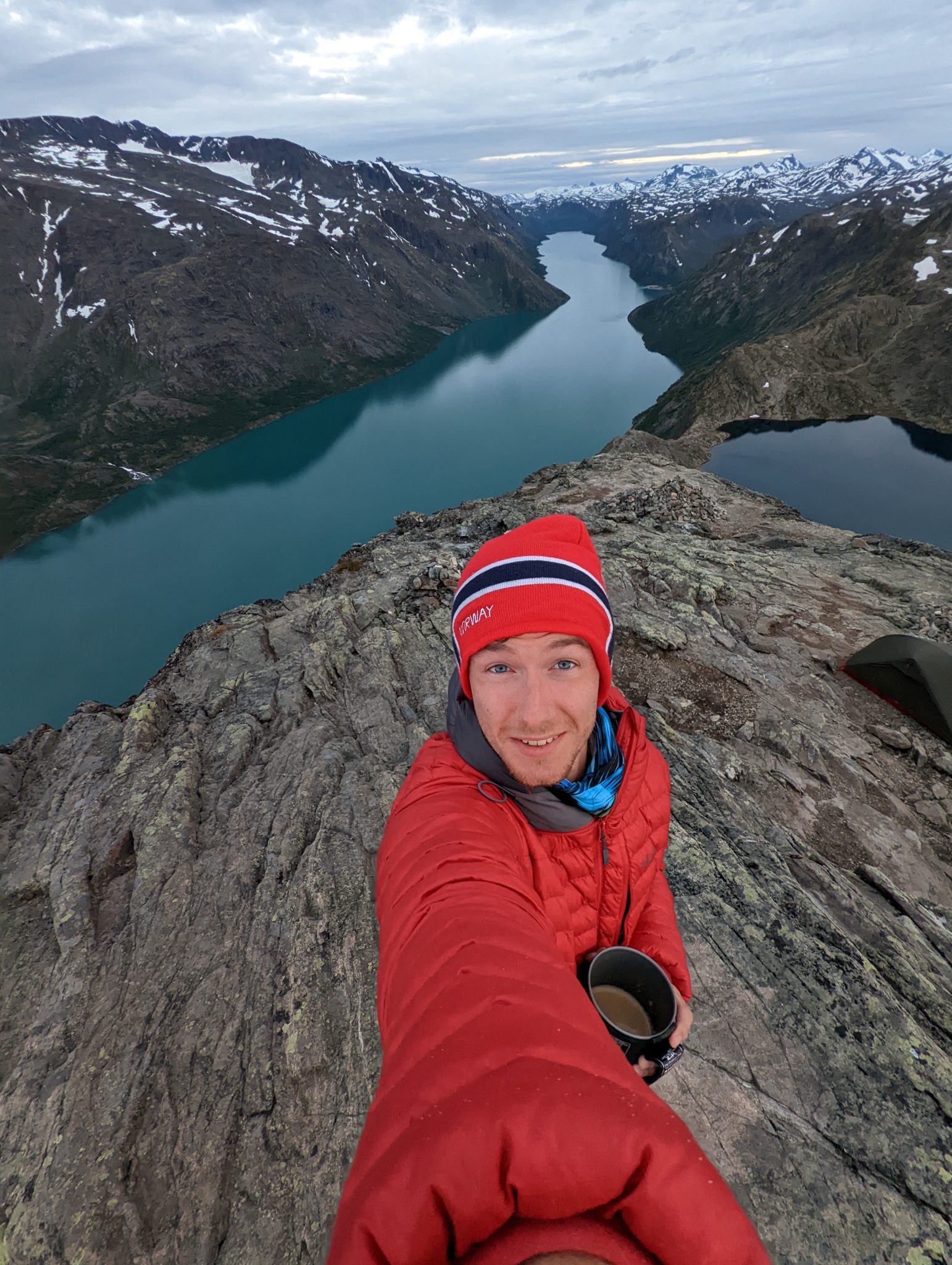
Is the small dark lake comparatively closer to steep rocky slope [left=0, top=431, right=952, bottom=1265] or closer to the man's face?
steep rocky slope [left=0, top=431, right=952, bottom=1265]

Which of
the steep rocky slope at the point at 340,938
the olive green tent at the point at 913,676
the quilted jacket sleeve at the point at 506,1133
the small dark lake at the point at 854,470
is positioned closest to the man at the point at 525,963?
the quilted jacket sleeve at the point at 506,1133

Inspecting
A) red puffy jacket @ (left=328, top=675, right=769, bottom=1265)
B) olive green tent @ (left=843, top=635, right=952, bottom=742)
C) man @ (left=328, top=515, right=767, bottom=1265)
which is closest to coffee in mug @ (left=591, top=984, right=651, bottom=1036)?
man @ (left=328, top=515, right=767, bottom=1265)

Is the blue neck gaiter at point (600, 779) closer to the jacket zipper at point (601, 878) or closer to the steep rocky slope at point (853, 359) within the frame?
the jacket zipper at point (601, 878)

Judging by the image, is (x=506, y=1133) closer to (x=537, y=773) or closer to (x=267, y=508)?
(x=537, y=773)

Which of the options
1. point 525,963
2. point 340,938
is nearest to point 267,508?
point 340,938

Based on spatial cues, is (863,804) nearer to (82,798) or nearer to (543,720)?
(543,720)
